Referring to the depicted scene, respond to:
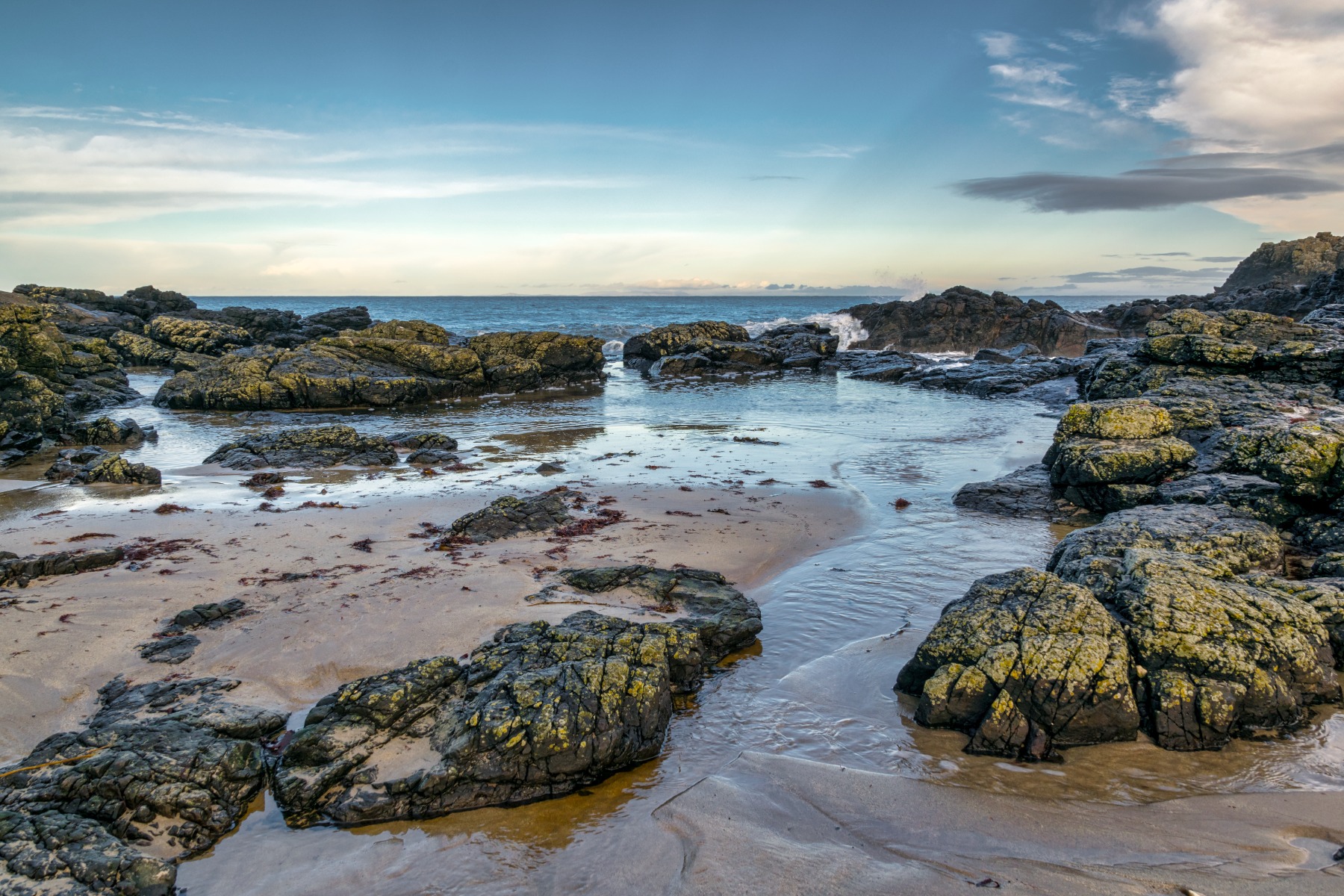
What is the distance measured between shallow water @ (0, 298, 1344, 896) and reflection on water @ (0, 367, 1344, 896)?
0.02 meters

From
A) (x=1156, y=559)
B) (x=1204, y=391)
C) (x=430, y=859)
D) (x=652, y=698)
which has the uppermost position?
(x=1204, y=391)

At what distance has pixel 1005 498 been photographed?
11.8 meters

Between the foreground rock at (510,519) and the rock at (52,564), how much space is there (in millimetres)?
3976

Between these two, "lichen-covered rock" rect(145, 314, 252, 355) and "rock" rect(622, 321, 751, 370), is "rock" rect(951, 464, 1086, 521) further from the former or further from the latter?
"lichen-covered rock" rect(145, 314, 252, 355)

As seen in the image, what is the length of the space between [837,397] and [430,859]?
25708 millimetres

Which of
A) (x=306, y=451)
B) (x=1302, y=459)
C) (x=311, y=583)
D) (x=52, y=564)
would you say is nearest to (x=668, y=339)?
(x=306, y=451)

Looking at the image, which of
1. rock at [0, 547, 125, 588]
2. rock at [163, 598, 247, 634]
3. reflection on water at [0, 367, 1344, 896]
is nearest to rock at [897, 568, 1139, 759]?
reflection on water at [0, 367, 1344, 896]

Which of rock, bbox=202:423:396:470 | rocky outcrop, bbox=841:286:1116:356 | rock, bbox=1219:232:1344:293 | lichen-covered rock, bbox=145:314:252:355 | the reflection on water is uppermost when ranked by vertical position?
rock, bbox=1219:232:1344:293

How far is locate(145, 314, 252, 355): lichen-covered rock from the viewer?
34.8m

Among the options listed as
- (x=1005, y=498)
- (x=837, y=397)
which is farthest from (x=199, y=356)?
(x=1005, y=498)

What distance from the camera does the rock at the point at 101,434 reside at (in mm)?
16797

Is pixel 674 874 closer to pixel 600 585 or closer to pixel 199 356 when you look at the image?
pixel 600 585

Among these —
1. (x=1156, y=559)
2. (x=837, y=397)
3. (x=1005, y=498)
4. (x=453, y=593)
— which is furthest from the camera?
(x=837, y=397)

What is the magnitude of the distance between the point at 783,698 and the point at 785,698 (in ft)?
0.04
